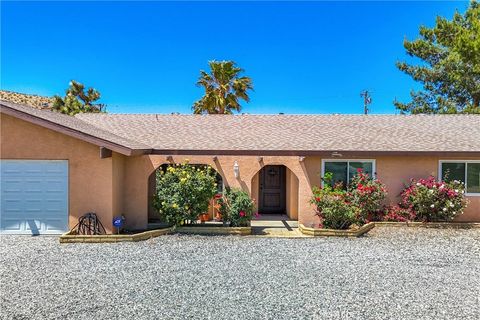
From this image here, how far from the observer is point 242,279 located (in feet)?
22.6

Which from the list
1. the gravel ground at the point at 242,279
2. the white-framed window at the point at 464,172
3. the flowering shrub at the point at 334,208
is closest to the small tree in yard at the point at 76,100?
the gravel ground at the point at 242,279

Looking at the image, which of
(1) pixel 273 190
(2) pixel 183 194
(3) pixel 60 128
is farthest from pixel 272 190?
(3) pixel 60 128

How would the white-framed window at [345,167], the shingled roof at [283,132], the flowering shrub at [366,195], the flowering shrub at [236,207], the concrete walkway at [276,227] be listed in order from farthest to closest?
the white-framed window at [345,167] → the shingled roof at [283,132] → the flowering shrub at [366,195] → the flowering shrub at [236,207] → the concrete walkway at [276,227]

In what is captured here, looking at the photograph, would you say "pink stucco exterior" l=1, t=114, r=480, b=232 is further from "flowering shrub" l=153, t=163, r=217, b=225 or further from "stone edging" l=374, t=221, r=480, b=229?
"flowering shrub" l=153, t=163, r=217, b=225

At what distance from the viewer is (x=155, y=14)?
17984 mm

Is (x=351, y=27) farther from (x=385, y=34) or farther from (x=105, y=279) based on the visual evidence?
(x=105, y=279)

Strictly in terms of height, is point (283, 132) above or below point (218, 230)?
above

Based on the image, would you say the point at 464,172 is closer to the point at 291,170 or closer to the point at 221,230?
the point at 291,170

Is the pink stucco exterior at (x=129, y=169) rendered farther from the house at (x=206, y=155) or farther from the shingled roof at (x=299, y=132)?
the shingled roof at (x=299, y=132)

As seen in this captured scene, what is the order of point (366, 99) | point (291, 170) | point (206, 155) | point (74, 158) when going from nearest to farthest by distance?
1. point (74, 158)
2. point (206, 155)
3. point (291, 170)
4. point (366, 99)

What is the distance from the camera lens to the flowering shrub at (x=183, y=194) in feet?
36.5

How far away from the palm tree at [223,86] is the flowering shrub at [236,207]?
17.7 metres

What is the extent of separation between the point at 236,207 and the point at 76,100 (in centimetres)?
2247

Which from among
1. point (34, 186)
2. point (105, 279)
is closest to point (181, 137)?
point (34, 186)
